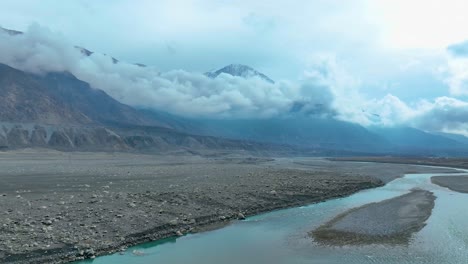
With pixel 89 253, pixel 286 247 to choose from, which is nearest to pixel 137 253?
pixel 89 253

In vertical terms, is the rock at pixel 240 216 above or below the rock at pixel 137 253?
above

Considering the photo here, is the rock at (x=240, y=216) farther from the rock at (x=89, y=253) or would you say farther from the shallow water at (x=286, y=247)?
the rock at (x=89, y=253)

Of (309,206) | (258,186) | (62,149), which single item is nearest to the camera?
(309,206)

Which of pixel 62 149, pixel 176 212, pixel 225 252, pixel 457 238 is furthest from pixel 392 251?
pixel 62 149

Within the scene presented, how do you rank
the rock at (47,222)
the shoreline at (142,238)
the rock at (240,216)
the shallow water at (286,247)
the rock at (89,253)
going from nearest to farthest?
the shoreline at (142,238)
the rock at (89,253)
the shallow water at (286,247)
the rock at (47,222)
the rock at (240,216)

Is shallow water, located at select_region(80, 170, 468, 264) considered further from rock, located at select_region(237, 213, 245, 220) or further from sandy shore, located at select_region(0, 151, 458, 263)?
sandy shore, located at select_region(0, 151, 458, 263)

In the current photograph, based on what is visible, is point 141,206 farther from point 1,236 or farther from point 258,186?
point 258,186

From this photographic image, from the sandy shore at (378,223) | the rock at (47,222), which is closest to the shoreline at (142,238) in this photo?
the rock at (47,222)
